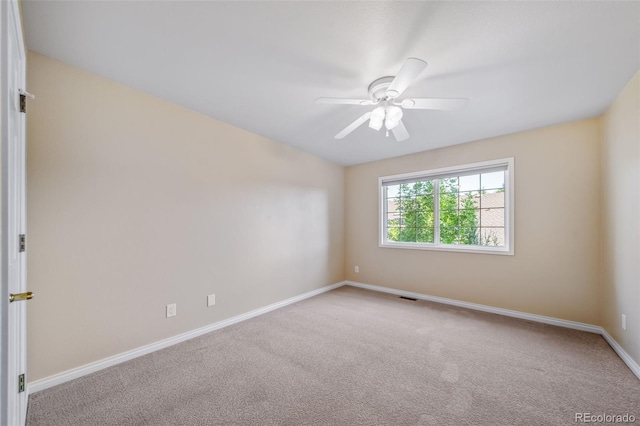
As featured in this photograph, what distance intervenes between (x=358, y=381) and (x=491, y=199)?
290 cm

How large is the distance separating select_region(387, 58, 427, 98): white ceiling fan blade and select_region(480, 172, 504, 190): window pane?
241 centimetres

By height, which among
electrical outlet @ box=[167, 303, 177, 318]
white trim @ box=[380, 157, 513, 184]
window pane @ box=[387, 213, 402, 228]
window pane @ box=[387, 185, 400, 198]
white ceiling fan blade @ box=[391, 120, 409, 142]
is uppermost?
white ceiling fan blade @ box=[391, 120, 409, 142]

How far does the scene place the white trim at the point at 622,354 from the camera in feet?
6.40

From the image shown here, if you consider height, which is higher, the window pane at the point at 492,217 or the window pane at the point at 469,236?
the window pane at the point at 492,217

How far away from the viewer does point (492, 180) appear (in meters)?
3.40

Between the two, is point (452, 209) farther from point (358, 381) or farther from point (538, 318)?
point (358, 381)

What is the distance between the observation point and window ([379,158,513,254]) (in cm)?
333

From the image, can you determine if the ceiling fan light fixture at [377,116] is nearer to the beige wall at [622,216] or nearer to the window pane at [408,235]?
the beige wall at [622,216]

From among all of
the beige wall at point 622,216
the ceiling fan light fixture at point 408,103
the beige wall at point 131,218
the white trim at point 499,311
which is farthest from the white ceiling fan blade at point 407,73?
the white trim at point 499,311

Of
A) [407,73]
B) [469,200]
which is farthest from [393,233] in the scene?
[407,73]

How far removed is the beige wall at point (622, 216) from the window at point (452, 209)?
822 mm

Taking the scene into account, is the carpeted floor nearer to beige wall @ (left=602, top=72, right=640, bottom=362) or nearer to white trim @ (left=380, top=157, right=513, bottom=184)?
beige wall @ (left=602, top=72, right=640, bottom=362)

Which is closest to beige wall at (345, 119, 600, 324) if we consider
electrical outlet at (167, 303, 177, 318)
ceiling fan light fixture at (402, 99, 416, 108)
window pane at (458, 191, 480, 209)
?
window pane at (458, 191, 480, 209)

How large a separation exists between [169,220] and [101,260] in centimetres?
59
